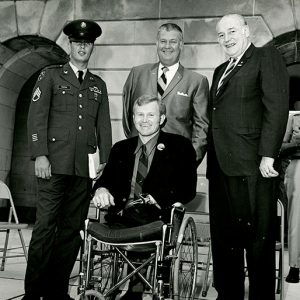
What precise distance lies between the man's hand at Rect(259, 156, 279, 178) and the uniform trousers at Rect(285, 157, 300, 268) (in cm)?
146

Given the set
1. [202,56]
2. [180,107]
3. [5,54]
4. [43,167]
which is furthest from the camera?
[5,54]

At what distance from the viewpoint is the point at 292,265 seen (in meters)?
4.09

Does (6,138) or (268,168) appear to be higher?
(6,138)

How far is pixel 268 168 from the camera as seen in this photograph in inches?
106

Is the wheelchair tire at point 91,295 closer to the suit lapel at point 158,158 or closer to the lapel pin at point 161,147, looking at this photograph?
the suit lapel at point 158,158

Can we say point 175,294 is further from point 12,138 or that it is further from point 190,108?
point 12,138

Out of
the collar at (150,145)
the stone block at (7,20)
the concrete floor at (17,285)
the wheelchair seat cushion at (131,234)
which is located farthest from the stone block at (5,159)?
the wheelchair seat cushion at (131,234)

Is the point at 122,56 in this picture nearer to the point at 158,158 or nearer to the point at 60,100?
the point at 60,100

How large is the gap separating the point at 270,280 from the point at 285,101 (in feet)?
3.34

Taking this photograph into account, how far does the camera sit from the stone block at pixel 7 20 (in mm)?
6926

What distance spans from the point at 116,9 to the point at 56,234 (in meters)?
4.12

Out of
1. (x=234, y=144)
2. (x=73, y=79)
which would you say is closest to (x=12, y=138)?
(x=73, y=79)

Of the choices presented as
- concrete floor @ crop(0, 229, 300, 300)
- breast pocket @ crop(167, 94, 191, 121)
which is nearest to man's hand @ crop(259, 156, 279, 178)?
breast pocket @ crop(167, 94, 191, 121)

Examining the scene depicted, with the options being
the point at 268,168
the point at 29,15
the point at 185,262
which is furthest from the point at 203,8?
the point at 185,262
